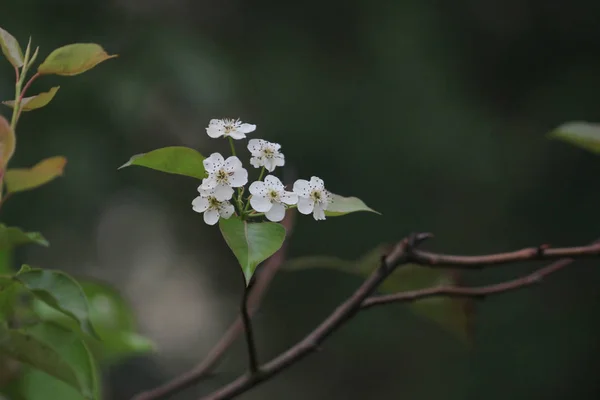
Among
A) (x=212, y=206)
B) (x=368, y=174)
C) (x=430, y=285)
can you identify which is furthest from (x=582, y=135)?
(x=368, y=174)

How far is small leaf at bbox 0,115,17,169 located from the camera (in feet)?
0.87

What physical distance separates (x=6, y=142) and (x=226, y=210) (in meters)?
0.09

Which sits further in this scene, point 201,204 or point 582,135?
point 582,135

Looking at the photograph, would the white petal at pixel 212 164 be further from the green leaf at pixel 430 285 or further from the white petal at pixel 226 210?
the green leaf at pixel 430 285

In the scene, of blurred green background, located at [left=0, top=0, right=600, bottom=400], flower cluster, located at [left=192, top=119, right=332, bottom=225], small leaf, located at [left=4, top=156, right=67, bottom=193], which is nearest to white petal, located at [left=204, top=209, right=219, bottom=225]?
flower cluster, located at [left=192, top=119, right=332, bottom=225]

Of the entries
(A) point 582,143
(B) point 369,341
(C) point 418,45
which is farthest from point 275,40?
(A) point 582,143

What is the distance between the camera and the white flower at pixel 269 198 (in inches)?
10.8

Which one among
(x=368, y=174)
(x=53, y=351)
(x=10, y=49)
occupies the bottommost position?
(x=53, y=351)

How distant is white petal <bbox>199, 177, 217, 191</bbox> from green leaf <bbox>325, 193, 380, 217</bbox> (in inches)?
2.1

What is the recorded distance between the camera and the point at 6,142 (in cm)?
27

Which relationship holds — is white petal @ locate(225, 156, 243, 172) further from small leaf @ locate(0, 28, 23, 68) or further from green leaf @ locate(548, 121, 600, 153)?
green leaf @ locate(548, 121, 600, 153)

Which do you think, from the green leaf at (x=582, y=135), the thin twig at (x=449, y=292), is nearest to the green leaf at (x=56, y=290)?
the thin twig at (x=449, y=292)

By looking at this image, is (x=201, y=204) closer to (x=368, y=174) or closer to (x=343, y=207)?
(x=343, y=207)

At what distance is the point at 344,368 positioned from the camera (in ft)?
3.92
